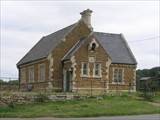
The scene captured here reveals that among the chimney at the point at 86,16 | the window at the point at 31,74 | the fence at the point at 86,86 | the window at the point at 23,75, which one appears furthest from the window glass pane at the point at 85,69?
the window at the point at 23,75

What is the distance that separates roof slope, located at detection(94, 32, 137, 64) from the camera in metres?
53.5

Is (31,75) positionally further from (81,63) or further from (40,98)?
(40,98)

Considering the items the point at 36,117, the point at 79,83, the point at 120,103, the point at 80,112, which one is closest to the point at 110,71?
the point at 79,83

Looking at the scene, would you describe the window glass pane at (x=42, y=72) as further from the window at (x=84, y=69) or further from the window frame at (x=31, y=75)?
the window at (x=84, y=69)

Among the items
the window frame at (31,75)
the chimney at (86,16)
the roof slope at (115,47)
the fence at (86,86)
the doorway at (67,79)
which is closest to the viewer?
the fence at (86,86)

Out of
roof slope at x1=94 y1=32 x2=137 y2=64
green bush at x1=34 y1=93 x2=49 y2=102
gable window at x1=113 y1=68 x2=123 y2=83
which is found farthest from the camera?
roof slope at x1=94 y1=32 x2=137 y2=64

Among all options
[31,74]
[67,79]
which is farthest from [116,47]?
[31,74]

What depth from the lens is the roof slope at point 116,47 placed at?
2106 inches

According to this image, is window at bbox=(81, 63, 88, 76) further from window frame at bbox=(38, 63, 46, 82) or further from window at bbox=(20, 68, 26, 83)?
window at bbox=(20, 68, 26, 83)

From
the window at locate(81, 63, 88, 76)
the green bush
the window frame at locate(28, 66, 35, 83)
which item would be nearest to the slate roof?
the window frame at locate(28, 66, 35, 83)

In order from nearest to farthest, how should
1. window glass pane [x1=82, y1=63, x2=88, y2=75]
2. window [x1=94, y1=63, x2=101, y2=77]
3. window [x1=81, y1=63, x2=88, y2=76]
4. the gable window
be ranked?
window [x1=81, y1=63, x2=88, y2=76] → window glass pane [x1=82, y1=63, x2=88, y2=75] → window [x1=94, y1=63, x2=101, y2=77] → the gable window

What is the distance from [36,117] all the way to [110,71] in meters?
22.1

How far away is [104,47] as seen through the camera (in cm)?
5434

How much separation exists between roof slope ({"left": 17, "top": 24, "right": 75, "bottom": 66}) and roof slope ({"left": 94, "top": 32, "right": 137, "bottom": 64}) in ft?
15.4
